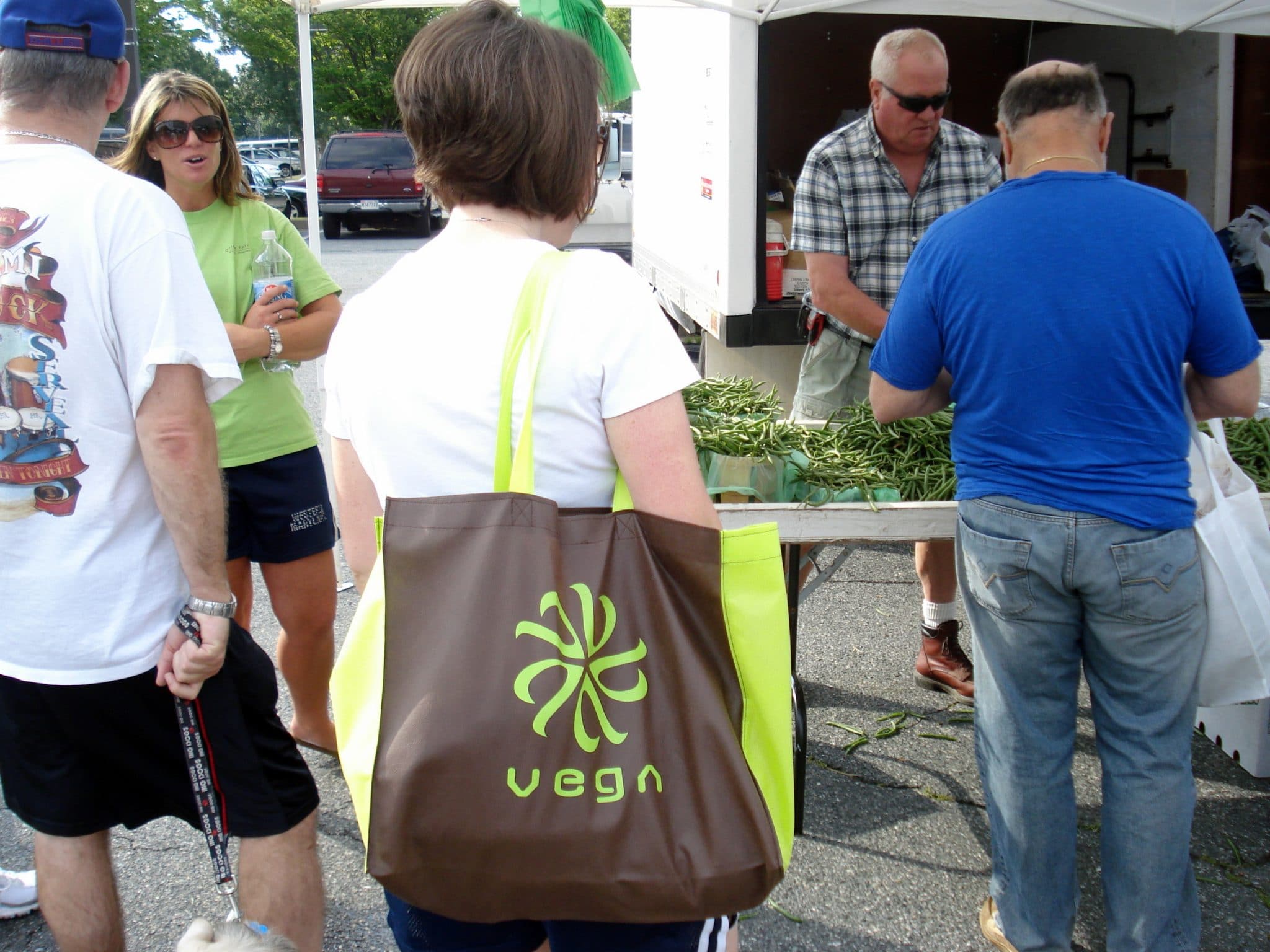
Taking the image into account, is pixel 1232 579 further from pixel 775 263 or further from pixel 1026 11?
pixel 775 263

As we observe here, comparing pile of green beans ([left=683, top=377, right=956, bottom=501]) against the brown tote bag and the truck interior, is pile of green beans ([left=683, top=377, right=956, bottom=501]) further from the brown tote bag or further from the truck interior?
the truck interior

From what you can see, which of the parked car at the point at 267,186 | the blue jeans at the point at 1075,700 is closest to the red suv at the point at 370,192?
the parked car at the point at 267,186

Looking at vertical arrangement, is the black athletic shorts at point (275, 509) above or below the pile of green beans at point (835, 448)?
below

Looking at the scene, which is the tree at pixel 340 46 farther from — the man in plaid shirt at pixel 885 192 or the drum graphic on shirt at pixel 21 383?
the drum graphic on shirt at pixel 21 383

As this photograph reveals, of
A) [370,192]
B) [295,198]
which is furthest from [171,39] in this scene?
[370,192]

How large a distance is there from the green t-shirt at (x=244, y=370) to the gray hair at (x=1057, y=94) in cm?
198

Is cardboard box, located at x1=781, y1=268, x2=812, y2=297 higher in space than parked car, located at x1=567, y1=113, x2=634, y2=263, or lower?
lower

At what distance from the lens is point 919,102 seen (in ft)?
11.7

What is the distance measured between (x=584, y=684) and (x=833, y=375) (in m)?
2.80

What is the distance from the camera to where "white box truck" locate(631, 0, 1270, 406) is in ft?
16.1

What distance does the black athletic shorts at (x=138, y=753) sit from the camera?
196cm

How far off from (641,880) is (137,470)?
1141 mm

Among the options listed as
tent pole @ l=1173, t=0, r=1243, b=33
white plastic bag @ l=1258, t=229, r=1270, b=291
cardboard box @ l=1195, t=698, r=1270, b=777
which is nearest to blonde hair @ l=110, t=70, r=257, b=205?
cardboard box @ l=1195, t=698, r=1270, b=777

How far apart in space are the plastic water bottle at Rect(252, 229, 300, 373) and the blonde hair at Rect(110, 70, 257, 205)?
0.16 meters
